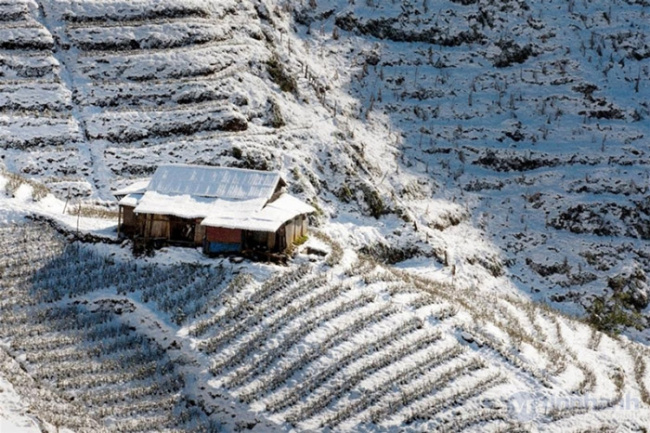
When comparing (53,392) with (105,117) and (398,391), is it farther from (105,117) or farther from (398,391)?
(105,117)

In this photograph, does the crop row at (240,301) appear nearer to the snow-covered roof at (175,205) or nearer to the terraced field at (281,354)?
the terraced field at (281,354)

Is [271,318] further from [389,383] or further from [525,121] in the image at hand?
[525,121]

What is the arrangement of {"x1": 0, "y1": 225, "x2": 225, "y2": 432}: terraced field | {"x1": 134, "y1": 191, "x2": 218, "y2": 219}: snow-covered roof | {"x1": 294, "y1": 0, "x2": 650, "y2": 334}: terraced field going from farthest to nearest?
{"x1": 294, "y1": 0, "x2": 650, "y2": 334}: terraced field < {"x1": 134, "y1": 191, "x2": 218, "y2": 219}: snow-covered roof < {"x1": 0, "y1": 225, "x2": 225, "y2": 432}: terraced field

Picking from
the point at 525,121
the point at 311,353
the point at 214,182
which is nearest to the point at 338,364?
the point at 311,353

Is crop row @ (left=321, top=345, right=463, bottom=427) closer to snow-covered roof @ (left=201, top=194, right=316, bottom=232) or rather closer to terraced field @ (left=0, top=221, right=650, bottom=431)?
terraced field @ (left=0, top=221, right=650, bottom=431)

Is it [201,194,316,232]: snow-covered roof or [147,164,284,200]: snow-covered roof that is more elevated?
[147,164,284,200]: snow-covered roof

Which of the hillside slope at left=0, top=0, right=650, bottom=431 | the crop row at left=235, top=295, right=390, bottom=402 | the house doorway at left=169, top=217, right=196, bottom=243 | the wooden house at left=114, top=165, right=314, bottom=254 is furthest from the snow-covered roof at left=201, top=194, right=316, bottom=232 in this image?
the crop row at left=235, top=295, right=390, bottom=402
